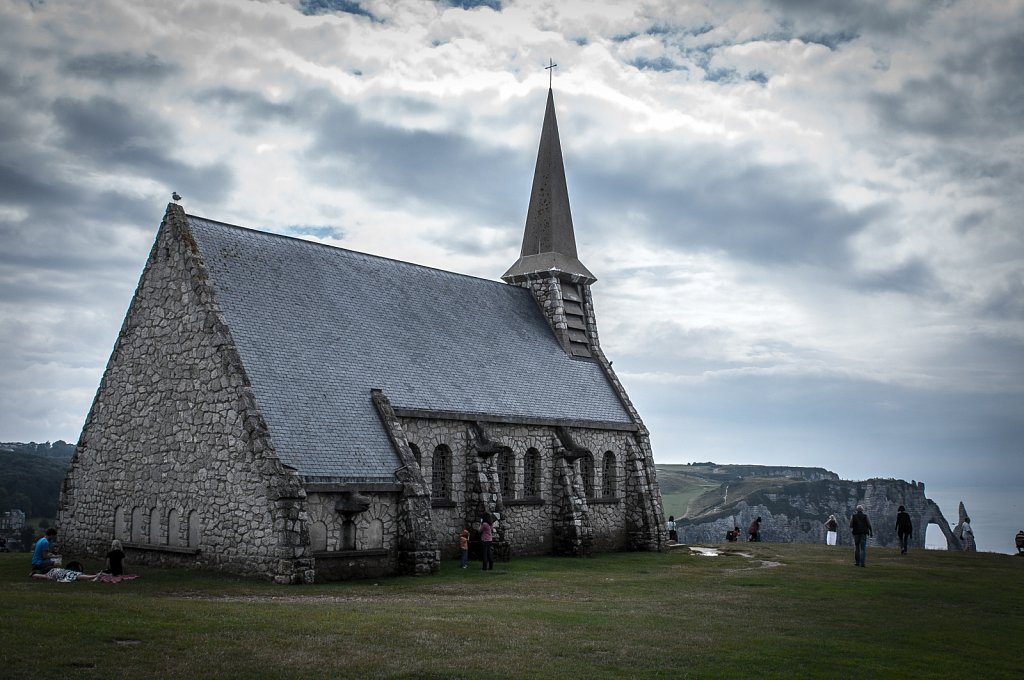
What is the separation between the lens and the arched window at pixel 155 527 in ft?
90.1

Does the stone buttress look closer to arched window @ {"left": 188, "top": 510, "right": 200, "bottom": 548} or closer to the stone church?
the stone church

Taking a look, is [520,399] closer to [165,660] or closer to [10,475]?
[165,660]

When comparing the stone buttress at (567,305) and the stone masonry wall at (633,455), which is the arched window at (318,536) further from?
the stone masonry wall at (633,455)

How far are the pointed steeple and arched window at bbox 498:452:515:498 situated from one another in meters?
11.1

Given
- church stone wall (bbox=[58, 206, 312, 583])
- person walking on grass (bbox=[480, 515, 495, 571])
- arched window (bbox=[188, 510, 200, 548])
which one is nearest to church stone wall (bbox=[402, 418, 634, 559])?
person walking on grass (bbox=[480, 515, 495, 571])

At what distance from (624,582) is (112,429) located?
54.2 feet

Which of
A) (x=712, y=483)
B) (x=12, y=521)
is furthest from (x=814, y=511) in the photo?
(x=12, y=521)

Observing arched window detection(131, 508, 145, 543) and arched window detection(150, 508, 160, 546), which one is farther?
arched window detection(131, 508, 145, 543)

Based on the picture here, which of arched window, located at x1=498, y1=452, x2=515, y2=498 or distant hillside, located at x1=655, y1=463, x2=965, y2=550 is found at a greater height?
arched window, located at x1=498, y1=452, x2=515, y2=498

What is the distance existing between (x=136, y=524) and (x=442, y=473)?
31.1 ft

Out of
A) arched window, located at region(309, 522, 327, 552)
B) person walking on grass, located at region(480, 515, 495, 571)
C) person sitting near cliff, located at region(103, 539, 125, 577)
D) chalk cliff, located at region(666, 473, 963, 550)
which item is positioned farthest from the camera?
chalk cliff, located at region(666, 473, 963, 550)

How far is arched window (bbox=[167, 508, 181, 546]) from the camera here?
26828 millimetres

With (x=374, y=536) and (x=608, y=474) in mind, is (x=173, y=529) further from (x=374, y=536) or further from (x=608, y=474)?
(x=608, y=474)

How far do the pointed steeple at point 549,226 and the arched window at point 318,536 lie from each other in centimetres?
2024
